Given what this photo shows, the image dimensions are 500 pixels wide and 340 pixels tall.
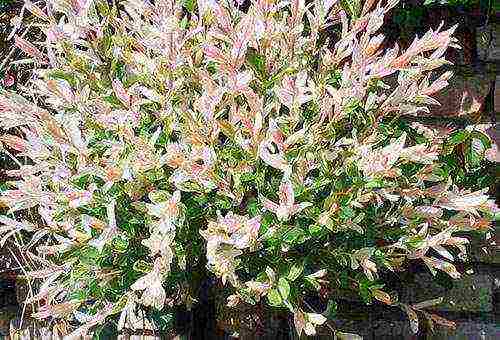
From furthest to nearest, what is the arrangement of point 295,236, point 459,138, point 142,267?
point 459,138 → point 142,267 → point 295,236

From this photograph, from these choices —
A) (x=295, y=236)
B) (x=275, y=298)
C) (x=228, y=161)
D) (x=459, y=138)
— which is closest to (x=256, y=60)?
(x=228, y=161)

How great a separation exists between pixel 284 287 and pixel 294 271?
0.18 feet

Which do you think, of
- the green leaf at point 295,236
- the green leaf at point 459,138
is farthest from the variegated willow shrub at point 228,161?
the green leaf at point 459,138

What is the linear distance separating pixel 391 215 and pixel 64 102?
2.39 ft

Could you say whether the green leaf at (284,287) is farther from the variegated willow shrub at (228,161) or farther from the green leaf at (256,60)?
the green leaf at (256,60)

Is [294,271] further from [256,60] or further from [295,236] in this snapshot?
[256,60]

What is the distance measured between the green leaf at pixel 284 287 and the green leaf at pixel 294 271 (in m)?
0.02

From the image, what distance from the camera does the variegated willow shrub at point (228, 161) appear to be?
1.53 m

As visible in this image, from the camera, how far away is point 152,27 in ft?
5.41

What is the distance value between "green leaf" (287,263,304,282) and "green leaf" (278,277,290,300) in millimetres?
17

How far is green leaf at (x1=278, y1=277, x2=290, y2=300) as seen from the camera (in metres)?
1.51

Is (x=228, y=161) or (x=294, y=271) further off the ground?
(x=228, y=161)

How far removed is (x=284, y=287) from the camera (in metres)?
1.53

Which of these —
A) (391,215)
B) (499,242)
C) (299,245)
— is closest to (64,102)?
(299,245)
